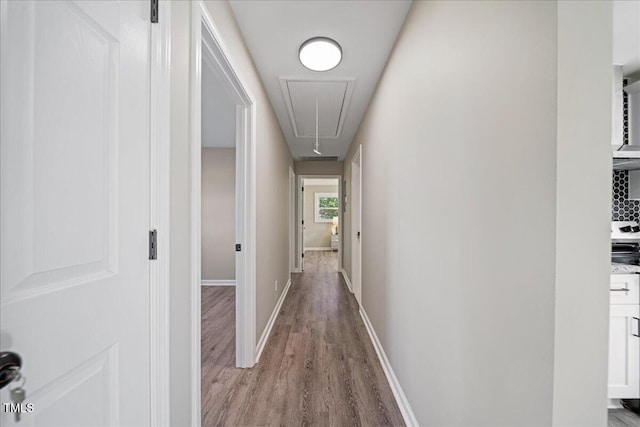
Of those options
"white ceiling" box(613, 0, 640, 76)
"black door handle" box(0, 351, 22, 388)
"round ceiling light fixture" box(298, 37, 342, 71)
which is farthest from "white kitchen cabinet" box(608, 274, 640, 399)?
"black door handle" box(0, 351, 22, 388)

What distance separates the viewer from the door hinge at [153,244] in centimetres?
91

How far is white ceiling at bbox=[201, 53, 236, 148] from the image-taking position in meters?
2.59

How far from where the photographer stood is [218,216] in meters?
5.01

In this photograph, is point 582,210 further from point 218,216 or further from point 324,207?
point 324,207

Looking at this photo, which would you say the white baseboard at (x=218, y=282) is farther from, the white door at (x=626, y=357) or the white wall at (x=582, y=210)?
the white wall at (x=582, y=210)

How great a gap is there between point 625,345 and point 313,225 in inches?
334

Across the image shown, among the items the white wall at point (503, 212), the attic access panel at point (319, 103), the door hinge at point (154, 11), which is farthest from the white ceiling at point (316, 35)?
the door hinge at point (154, 11)

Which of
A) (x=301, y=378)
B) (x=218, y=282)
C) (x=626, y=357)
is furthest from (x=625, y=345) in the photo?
(x=218, y=282)

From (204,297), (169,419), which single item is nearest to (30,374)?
(169,419)

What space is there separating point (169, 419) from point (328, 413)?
103 centimetres

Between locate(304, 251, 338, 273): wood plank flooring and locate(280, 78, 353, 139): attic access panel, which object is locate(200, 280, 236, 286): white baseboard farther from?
locate(280, 78, 353, 139): attic access panel

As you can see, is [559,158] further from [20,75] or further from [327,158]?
[327,158]

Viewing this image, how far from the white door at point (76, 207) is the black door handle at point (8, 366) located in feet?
0.05

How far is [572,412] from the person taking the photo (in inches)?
25.4
